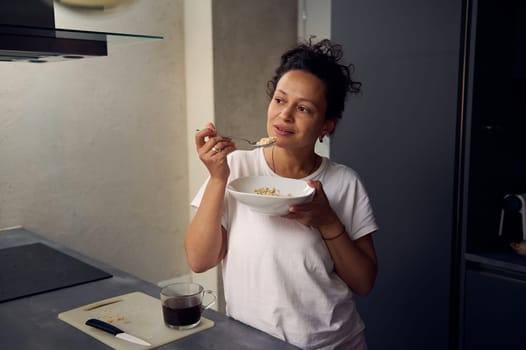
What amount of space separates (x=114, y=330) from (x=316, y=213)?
0.54 metres

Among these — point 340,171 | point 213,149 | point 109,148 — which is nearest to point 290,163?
point 340,171

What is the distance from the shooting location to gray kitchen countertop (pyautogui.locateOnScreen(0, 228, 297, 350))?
1.16 meters

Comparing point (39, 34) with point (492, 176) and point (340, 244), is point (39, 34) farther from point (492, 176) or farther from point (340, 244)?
point (492, 176)

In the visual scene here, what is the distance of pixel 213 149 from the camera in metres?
1.42

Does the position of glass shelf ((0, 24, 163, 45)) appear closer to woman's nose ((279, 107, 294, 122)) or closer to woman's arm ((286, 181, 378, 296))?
woman's nose ((279, 107, 294, 122))

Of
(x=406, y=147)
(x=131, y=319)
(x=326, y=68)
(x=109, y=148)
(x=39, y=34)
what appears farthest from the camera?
(x=109, y=148)

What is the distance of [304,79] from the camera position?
1523 mm

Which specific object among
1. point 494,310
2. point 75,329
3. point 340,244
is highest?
point 340,244

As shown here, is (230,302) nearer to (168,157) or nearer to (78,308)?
(78,308)

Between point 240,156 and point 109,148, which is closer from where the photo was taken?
point 240,156

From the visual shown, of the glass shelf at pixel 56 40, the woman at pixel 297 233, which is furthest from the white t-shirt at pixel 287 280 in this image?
the glass shelf at pixel 56 40

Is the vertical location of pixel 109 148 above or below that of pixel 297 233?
above

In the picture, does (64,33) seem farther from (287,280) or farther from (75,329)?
(287,280)

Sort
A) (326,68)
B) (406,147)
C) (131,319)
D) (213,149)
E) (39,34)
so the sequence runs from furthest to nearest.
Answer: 1. (406,147)
2. (326,68)
3. (213,149)
4. (131,319)
5. (39,34)
